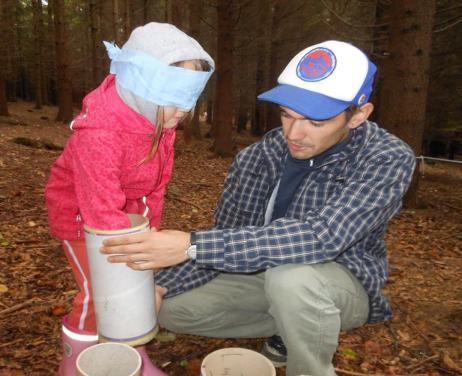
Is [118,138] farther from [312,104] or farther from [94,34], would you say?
[94,34]

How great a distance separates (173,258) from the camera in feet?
6.59

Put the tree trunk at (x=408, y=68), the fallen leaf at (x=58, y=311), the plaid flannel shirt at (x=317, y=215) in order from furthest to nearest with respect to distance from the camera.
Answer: the tree trunk at (x=408, y=68) < the fallen leaf at (x=58, y=311) < the plaid flannel shirt at (x=317, y=215)

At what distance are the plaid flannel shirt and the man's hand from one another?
10cm

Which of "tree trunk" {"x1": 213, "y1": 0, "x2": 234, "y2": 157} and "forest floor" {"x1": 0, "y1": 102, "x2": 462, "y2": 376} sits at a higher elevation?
"tree trunk" {"x1": 213, "y1": 0, "x2": 234, "y2": 157}

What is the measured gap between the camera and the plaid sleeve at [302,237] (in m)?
2.06

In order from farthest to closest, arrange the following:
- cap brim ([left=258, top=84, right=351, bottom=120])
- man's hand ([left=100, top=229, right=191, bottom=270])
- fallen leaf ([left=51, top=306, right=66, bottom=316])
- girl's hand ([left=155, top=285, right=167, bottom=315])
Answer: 1. fallen leaf ([left=51, top=306, right=66, bottom=316])
2. girl's hand ([left=155, top=285, right=167, bottom=315])
3. cap brim ([left=258, top=84, right=351, bottom=120])
4. man's hand ([left=100, top=229, right=191, bottom=270])

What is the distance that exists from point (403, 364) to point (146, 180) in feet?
6.69

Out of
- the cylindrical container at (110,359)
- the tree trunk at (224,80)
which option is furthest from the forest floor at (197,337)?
the tree trunk at (224,80)

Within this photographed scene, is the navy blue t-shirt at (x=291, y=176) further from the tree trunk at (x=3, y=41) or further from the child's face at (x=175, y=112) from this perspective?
the tree trunk at (x=3, y=41)

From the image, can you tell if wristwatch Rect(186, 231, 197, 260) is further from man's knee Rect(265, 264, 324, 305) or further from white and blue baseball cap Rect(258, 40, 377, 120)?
white and blue baseball cap Rect(258, 40, 377, 120)

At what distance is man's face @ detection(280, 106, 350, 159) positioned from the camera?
7.49 feet

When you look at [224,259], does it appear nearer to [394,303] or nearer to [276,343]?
[276,343]

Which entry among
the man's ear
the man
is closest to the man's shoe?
the man

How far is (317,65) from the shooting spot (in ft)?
7.39
